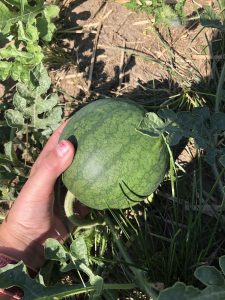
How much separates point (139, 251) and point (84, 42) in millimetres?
1422

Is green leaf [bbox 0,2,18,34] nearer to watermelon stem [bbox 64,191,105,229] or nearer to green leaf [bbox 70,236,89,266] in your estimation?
watermelon stem [bbox 64,191,105,229]

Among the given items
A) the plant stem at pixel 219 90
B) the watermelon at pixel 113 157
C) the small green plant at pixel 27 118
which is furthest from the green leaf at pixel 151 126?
the small green plant at pixel 27 118

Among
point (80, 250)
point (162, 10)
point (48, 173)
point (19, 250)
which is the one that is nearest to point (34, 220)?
point (19, 250)

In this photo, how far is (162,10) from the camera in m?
2.87

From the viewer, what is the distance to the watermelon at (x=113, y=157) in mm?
2195

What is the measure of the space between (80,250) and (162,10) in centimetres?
152

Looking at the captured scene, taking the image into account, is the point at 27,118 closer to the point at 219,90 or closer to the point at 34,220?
the point at 34,220

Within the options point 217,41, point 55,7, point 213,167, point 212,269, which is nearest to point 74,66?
point 55,7

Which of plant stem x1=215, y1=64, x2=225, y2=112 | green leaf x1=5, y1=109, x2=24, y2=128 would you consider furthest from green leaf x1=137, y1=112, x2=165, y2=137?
green leaf x1=5, y1=109, x2=24, y2=128

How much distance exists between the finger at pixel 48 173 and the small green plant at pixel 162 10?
3.61 ft

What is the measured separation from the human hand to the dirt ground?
0.60m

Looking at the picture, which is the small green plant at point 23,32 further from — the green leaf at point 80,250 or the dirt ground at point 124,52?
the green leaf at point 80,250

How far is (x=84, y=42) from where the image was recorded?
3.17 m

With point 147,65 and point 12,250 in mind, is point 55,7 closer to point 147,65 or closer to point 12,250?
point 147,65
